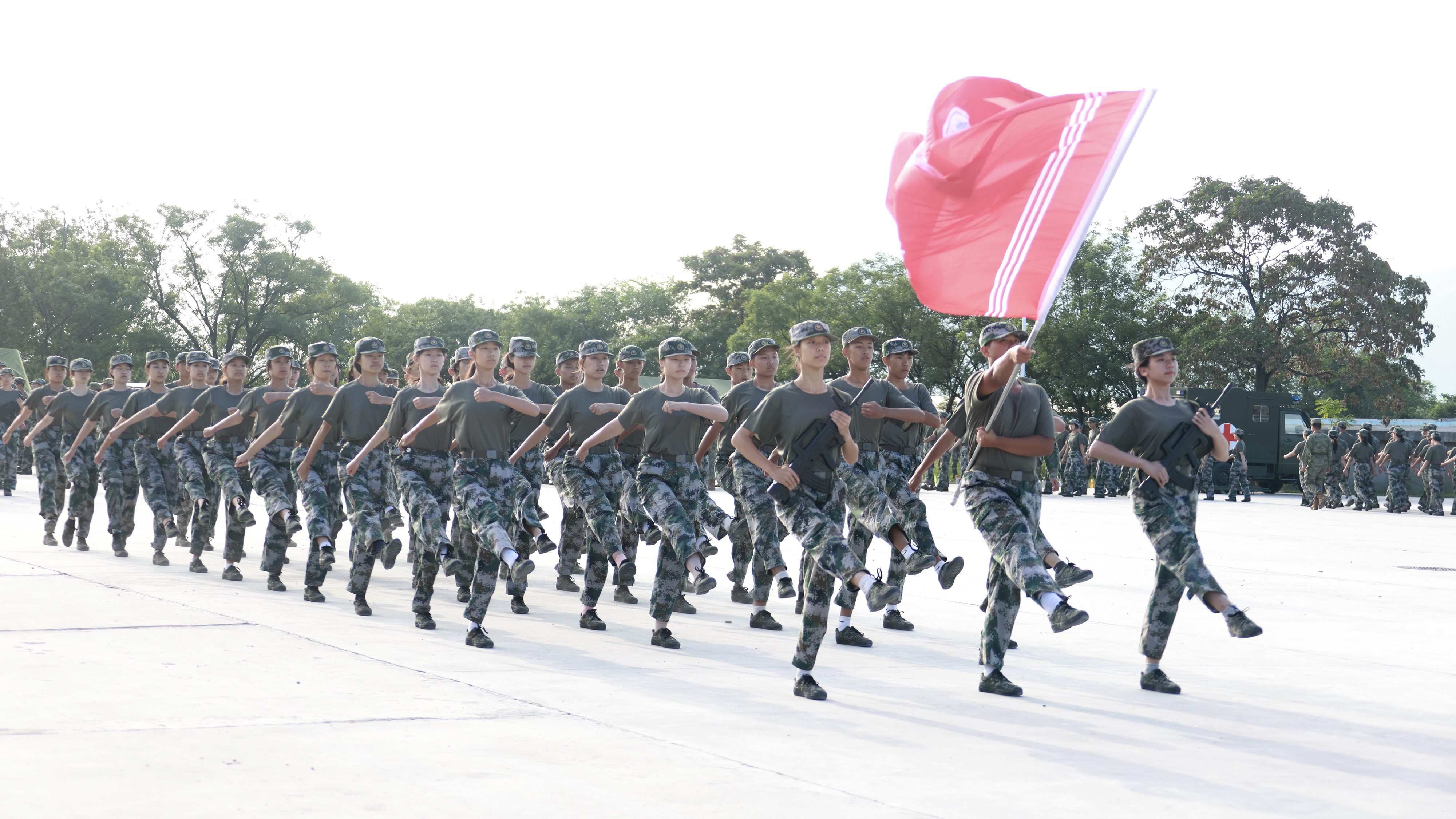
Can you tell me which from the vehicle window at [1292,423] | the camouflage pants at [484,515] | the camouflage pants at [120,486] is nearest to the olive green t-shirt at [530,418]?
the camouflage pants at [484,515]

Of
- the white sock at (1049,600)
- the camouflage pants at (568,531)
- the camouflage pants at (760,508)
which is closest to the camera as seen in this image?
the white sock at (1049,600)

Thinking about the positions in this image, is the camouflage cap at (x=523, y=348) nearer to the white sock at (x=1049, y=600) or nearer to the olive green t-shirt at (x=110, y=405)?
the white sock at (x=1049, y=600)

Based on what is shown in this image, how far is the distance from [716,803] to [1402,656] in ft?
19.2

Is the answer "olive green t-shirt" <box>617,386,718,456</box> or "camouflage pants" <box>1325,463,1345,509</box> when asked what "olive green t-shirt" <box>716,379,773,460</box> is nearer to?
"olive green t-shirt" <box>617,386,718,456</box>

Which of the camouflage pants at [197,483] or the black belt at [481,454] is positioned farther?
the camouflage pants at [197,483]

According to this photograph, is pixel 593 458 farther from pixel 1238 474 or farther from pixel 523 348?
pixel 1238 474

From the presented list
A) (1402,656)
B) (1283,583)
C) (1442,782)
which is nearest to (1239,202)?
(1283,583)

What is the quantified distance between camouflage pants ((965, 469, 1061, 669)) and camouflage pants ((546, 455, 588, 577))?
3.92 metres

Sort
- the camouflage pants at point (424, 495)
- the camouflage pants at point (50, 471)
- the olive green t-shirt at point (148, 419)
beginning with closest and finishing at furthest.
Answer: the camouflage pants at point (424, 495) → the olive green t-shirt at point (148, 419) → the camouflage pants at point (50, 471)

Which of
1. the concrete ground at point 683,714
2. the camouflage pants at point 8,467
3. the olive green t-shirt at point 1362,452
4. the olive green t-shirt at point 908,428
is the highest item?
the olive green t-shirt at point 1362,452

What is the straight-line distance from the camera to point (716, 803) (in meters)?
4.97

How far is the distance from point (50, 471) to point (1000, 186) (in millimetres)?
11597

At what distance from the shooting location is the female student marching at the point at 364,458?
10.1m

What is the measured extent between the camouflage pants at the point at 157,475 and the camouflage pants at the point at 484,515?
5.68 meters
